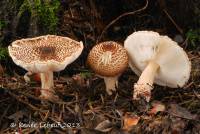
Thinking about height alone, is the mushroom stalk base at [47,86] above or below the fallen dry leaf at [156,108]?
above

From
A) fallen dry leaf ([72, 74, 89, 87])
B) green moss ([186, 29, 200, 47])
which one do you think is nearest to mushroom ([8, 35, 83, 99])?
fallen dry leaf ([72, 74, 89, 87])

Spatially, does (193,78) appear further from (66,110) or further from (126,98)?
(66,110)

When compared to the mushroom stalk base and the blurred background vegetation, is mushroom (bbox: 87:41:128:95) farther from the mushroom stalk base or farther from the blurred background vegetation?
the blurred background vegetation

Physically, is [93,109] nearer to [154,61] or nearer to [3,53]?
[154,61]

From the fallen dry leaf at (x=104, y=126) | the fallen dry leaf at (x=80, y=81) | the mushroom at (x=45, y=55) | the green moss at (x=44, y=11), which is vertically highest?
the green moss at (x=44, y=11)

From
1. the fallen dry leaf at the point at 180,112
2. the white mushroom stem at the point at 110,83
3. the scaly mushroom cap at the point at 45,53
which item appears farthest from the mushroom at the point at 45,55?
the fallen dry leaf at the point at 180,112

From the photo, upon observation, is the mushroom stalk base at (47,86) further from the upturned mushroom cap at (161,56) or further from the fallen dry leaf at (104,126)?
the upturned mushroom cap at (161,56)

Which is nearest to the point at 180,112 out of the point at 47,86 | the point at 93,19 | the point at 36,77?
the point at 47,86

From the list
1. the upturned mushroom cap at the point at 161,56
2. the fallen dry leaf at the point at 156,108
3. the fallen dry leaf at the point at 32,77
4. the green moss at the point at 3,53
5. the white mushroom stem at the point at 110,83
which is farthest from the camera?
the green moss at the point at 3,53

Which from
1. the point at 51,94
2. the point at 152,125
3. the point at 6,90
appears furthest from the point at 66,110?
the point at 152,125
